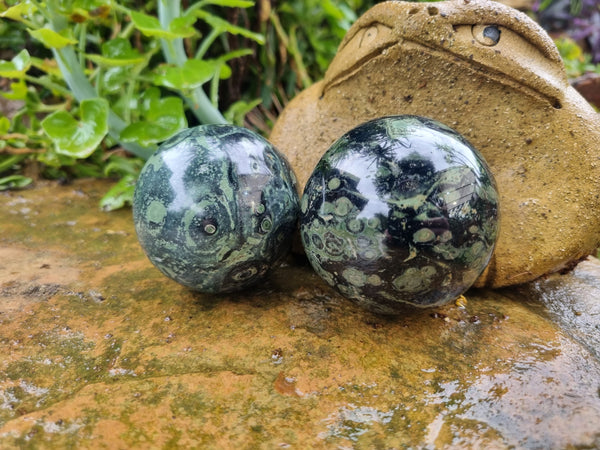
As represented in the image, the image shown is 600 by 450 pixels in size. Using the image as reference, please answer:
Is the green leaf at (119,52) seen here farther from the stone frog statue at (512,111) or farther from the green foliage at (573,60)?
the green foliage at (573,60)

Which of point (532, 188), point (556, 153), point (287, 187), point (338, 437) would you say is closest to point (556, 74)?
point (556, 153)

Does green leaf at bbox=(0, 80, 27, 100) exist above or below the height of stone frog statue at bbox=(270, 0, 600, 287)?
below

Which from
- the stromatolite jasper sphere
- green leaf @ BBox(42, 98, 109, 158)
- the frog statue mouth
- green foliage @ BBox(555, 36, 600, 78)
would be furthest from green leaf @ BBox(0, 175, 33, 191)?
green foliage @ BBox(555, 36, 600, 78)

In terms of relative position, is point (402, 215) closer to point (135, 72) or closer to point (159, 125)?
point (159, 125)

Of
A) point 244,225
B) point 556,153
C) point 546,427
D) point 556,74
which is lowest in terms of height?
point 546,427

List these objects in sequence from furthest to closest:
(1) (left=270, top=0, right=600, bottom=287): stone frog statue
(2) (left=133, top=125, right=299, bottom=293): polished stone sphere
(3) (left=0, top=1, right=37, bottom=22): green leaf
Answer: (3) (left=0, top=1, right=37, bottom=22): green leaf
(1) (left=270, top=0, right=600, bottom=287): stone frog statue
(2) (left=133, top=125, right=299, bottom=293): polished stone sphere

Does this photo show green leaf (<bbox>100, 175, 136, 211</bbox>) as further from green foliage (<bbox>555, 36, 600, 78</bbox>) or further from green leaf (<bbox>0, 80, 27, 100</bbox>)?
green foliage (<bbox>555, 36, 600, 78</bbox>)

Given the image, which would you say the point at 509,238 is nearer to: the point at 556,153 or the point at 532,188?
the point at 532,188
